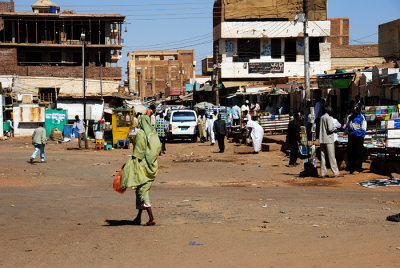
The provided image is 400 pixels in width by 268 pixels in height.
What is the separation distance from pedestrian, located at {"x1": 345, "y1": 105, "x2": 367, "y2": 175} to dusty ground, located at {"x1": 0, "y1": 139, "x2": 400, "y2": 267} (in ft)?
2.11

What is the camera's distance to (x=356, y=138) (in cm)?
1620

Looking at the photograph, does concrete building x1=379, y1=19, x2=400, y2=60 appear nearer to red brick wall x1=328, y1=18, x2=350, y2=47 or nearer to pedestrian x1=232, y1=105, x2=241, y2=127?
pedestrian x1=232, y1=105, x2=241, y2=127

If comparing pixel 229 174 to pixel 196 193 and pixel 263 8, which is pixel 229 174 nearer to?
pixel 196 193

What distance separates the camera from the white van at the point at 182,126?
109ft

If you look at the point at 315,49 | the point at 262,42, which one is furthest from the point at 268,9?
the point at 315,49

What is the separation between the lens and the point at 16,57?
197 feet

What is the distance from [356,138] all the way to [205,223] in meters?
8.25

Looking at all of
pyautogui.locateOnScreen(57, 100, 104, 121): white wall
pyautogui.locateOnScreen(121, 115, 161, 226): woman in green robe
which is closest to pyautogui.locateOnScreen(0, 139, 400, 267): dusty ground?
pyautogui.locateOnScreen(121, 115, 161, 226): woman in green robe

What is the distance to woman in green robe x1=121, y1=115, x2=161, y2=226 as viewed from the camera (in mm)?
9062

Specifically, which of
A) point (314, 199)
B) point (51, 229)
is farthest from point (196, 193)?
point (51, 229)

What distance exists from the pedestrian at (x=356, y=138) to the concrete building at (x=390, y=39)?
18325 millimetres

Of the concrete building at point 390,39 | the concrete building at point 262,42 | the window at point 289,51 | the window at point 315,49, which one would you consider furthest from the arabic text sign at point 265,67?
the concrete building at point 390,39

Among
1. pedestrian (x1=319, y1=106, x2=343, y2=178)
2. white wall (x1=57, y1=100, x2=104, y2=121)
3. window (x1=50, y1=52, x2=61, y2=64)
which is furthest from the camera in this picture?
window (x1=50, y1=52, x2=61, y2=64)

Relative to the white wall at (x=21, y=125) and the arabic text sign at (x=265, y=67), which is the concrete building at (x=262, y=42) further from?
the white wall at (x=21, y=125)
